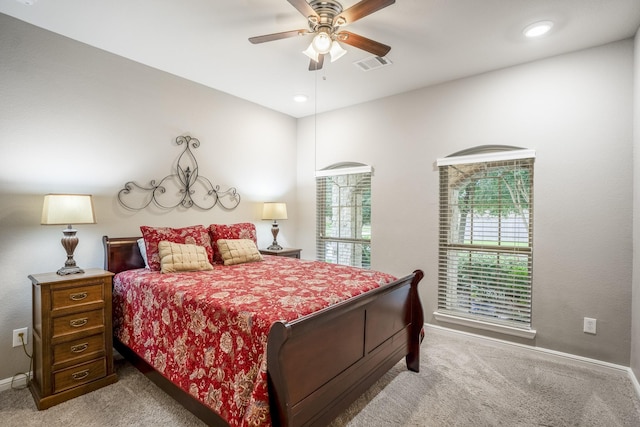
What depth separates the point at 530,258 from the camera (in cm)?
309

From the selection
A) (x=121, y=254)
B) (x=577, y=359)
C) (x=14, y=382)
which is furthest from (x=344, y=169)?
(x=14, y=382)

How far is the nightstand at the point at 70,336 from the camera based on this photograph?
2.21m

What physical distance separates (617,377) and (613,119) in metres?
2.12

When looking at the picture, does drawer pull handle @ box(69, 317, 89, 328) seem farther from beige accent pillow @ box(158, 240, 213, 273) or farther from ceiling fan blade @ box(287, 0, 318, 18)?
ceiling fan blade @ box(287, 0, 318, 18)

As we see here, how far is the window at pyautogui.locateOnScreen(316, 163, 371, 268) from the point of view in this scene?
4.30 metres

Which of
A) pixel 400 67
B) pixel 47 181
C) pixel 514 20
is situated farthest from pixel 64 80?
pixel 514 20

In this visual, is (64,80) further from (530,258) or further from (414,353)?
(530,258)

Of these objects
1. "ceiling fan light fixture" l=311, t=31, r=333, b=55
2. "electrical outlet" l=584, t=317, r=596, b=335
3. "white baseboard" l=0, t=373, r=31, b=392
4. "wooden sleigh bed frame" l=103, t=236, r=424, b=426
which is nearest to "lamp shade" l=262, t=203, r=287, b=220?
"wooden sleigh bed frame" l=103, t=236, r=424, b=426

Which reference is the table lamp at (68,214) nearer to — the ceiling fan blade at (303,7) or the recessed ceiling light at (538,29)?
the ceiling fan blade at (303,7)

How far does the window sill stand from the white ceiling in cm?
256

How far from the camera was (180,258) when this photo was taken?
2793 mm

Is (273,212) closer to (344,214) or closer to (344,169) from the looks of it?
(344,214)

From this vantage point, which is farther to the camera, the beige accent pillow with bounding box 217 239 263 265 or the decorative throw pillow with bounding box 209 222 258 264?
the decorative throw pillow with bounding box 209 222 258 264

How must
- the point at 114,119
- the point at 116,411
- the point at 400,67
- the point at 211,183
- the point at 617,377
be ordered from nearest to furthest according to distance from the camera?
the point at 116,411, the point at 617,377, the point at 114,119, the point at 400,67, the point at 211,183
